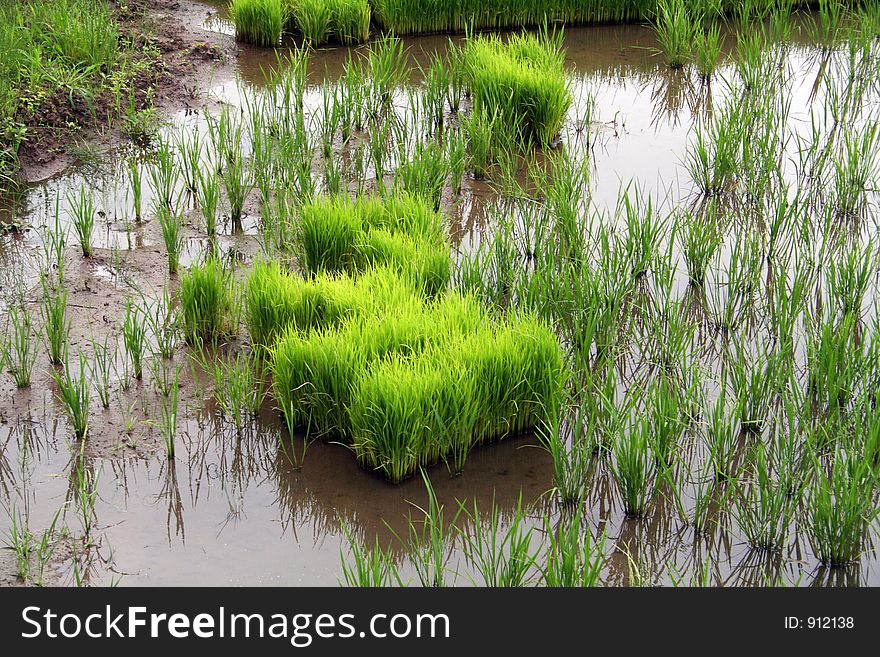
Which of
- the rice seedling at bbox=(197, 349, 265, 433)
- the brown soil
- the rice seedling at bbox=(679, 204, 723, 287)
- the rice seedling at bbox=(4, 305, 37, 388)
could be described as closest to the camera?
the rice seedling at bbox=(197, 349, 265, 433)

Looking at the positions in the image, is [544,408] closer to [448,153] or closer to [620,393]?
[620,393]

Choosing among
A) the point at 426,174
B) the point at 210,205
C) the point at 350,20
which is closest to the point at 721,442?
the point at 426,174

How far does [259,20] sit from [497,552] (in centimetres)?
467

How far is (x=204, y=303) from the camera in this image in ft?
11.9

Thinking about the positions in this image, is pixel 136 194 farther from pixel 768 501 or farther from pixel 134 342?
pixel 768 501

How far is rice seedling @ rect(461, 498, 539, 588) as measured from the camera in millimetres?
2461

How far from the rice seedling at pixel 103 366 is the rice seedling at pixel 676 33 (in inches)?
157

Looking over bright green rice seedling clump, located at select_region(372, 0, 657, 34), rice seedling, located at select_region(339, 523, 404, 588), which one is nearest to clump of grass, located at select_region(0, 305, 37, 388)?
rice seedling, located at select_region(339, 523, 404, 588)

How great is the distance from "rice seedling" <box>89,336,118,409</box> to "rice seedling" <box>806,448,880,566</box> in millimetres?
2124

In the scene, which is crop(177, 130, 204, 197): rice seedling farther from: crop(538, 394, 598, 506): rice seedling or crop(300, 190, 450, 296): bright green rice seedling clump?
crop(538, 394, 598, 506): rice seedling

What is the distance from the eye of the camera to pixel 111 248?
4289 mm

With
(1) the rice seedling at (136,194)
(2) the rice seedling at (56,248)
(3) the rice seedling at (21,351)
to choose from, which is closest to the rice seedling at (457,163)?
(1) the rice seedling at (136,194)

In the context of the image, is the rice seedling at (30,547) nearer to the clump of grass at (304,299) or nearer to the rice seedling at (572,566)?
the clump of grass at (304,299)

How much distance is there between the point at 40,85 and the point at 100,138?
0.41 m
